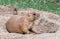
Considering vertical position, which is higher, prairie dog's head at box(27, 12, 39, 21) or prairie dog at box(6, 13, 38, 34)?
prairie dog's head at box(27, 12, 39, 21)

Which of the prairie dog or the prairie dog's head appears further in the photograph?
the prairie dog's head

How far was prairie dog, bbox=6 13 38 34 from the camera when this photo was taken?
18.9ft

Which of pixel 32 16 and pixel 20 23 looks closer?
pixel 20 23

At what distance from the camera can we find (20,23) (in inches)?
227

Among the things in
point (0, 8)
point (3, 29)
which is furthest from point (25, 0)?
point (3, 29)

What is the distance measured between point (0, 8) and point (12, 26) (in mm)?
2943

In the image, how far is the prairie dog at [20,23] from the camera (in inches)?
226

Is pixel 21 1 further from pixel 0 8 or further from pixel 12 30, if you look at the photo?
pixel 12 30

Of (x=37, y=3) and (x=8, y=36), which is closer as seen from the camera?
(x=8, y=36)

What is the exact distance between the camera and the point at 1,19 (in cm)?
678

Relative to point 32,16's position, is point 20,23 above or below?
below

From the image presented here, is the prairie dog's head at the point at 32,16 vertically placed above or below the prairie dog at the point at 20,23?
above

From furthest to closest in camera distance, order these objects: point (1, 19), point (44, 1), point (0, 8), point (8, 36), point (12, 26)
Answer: point (44, 1) < point (0, 8) < point (1, 19) < point (12, 26) < point (8, 36)

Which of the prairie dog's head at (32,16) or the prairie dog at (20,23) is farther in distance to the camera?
the prairie dog's head at (32,16)
